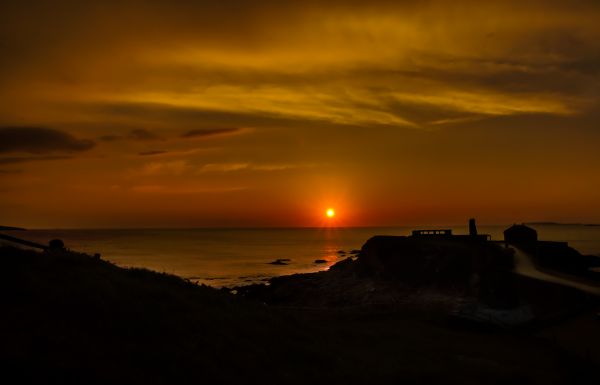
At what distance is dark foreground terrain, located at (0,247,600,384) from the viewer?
41.7 ft

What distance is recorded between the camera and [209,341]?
51.8 feet

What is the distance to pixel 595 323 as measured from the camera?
27.3 meters

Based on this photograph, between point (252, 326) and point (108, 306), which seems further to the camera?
point (252, 326)

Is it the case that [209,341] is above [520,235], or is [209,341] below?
below

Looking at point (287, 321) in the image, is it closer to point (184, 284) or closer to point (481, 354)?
point (184, 284)

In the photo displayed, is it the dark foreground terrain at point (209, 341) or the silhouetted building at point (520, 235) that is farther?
the silhouetted building at point (520, 235)

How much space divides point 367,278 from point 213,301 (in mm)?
41401

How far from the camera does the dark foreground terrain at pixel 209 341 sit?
12.7m

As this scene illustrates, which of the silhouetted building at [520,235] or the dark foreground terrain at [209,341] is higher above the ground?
the silhouetted building at [520,235]

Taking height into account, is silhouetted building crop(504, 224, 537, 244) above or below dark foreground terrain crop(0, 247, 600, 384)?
above

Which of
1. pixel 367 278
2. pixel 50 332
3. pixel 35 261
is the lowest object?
pixel 367 278

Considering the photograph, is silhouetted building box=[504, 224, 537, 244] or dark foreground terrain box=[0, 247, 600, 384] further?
silhouetted building box=[504, 224, 537, 244]

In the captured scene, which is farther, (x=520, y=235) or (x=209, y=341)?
(x=520, y=235)

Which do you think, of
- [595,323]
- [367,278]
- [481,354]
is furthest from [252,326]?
[367,278]
